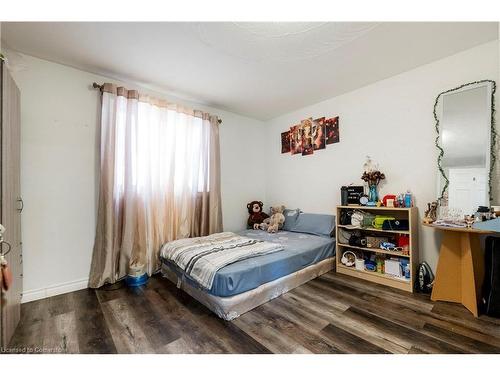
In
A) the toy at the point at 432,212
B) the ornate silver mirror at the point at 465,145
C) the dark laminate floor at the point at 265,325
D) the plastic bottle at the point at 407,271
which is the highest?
the ornate silver mirror at the point at 465,145

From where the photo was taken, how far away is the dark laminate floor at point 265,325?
140cm

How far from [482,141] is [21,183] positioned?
440 cm

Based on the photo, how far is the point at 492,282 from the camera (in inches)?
67.4

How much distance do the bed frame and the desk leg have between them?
1125 millimetres

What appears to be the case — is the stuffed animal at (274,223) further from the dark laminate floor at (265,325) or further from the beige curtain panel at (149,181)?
the dark laminate floor at (265,325)

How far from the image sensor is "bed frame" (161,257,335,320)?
5.71 ft

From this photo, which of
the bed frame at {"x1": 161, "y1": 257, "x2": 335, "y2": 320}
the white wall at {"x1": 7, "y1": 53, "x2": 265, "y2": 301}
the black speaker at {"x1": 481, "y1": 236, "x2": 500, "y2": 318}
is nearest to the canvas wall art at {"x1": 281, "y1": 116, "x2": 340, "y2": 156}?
the bed frame at {"x1": 161, "y1": 257, "x2": 335, "y2": 320}

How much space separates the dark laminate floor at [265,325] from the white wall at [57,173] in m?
0.29

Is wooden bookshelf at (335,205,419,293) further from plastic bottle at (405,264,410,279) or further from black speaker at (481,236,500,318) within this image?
black speaker at (481,236,500,318)

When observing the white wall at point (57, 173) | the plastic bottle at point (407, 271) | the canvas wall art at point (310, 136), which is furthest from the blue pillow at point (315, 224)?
Result: the white wall at point (57, 173)

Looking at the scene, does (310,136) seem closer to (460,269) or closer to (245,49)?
(245,49)

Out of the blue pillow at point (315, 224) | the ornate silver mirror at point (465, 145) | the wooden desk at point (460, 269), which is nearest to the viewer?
the wooden desk at point (460, 269)

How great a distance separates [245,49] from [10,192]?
7.32ft
